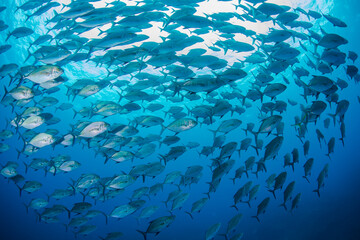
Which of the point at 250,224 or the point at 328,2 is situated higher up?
the point at 328,2

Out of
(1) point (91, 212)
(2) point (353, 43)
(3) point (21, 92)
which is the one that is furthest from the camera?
(2) point (353, 43)

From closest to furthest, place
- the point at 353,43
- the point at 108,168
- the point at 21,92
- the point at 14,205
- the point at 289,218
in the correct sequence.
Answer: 1. the point at 21,92
2. the point at 289,218
3. the point at 353,43
4. the point at 14,205
5. the point at 108,168

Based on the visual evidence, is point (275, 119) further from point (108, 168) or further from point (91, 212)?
point (108, 168)

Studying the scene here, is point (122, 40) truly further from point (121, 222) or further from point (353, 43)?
point (121, 222)

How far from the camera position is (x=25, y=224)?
81.3ft

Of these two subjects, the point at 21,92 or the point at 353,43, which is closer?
the point at 21,92

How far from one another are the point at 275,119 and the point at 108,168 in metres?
45.3

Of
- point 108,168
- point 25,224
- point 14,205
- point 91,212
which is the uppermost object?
point 91,212

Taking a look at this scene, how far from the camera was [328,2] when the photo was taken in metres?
14.2

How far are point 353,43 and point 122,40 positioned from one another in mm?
24820

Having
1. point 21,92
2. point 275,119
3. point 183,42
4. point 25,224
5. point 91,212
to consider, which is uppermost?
point 183,42

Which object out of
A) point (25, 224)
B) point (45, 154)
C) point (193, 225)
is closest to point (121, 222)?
point (193, 225)

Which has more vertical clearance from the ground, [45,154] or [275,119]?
[275,119]

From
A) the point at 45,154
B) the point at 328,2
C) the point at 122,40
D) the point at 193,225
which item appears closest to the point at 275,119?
the point at 122,40
